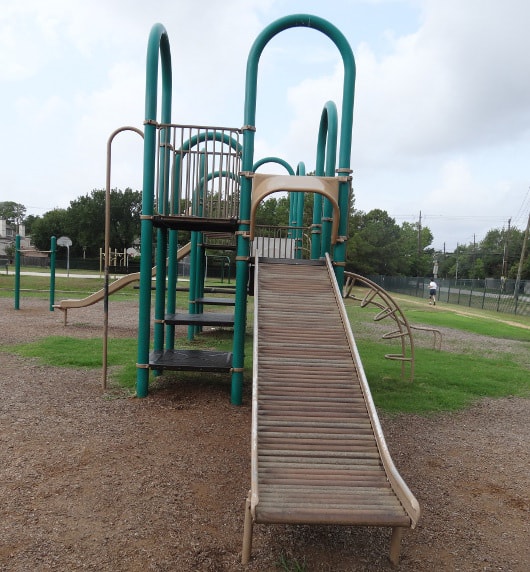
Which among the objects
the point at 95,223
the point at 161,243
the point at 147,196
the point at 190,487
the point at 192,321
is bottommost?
the point at 190,487

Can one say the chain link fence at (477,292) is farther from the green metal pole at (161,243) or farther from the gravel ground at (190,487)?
the green metal pole at (161,243)

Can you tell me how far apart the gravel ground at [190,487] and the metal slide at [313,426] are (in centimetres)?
33

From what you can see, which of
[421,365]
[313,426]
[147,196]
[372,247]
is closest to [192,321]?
[147,196]

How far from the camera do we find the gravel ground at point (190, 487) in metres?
3.01

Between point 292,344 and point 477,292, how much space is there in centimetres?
3724

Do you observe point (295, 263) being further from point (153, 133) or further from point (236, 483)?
point (236, 483)

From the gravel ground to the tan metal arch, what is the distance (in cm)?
251

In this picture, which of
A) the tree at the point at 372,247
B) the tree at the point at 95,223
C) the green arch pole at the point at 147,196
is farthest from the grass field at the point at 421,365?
the tree at the point at 95,223

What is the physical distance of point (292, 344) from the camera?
4.64 meters

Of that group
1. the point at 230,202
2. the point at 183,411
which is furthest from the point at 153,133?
the point at 183,411

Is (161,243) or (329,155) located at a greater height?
(329,155)

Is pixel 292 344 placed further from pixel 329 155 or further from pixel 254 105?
pixel 329 155

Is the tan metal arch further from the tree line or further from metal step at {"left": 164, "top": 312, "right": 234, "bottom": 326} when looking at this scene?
the tree line

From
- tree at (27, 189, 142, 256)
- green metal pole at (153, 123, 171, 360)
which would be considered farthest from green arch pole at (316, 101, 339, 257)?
tree at (27, 189, 142, 256)
